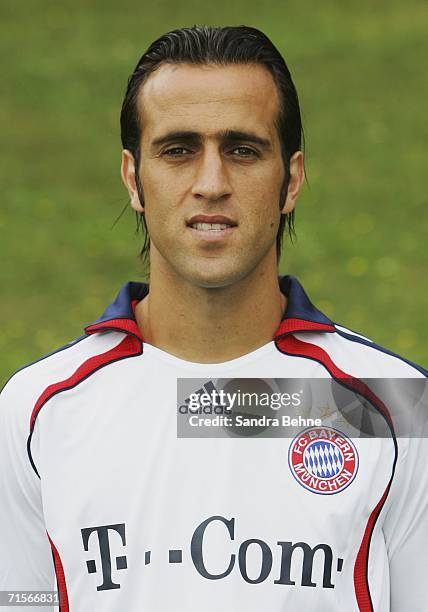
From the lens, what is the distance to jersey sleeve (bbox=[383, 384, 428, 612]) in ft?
16.7

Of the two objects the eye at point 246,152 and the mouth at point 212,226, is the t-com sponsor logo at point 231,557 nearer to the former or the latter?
the mouth at point 212,226

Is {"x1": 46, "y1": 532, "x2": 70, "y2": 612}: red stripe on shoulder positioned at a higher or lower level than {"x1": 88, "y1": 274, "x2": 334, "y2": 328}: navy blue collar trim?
lower

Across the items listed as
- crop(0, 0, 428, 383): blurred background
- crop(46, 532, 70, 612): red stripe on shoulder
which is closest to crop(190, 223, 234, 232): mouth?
crop(46, 532, 70, 612): red stripe on shoulder

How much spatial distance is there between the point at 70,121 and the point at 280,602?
62.4ft

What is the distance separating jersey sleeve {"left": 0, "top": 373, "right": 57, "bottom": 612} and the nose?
1.12 metres

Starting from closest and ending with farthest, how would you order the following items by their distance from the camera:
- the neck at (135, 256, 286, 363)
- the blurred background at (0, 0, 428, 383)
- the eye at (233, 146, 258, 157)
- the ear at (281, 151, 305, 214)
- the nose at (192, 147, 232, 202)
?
the nose at (192, 147, 232, 202) → the eye at (233, 146, 258, 157) → the neck at (135, 256, 286, 363) → the ear at (281, 151, 305, 214) → the blurred background at (0, 0, 428, 383)

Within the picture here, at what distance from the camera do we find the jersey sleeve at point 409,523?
5078 millimetres

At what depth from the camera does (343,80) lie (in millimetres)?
24203

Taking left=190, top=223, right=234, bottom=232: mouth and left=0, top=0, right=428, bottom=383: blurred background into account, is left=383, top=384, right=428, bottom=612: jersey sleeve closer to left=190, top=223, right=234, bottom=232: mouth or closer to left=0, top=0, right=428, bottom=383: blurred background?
left=190, top=223, right=234, bottom=232: mouth

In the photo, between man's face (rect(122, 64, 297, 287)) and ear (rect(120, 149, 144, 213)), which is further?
ear (rect(120, 149, 144, 213))

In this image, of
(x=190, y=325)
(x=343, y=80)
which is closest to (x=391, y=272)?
(x=343, y=80)

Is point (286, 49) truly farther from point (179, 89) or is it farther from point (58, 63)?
point (179, 89)

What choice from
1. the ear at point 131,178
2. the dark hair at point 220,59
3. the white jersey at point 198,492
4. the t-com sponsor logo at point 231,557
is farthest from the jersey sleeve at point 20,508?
the dark hair at point 220,59

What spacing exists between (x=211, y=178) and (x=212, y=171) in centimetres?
3
